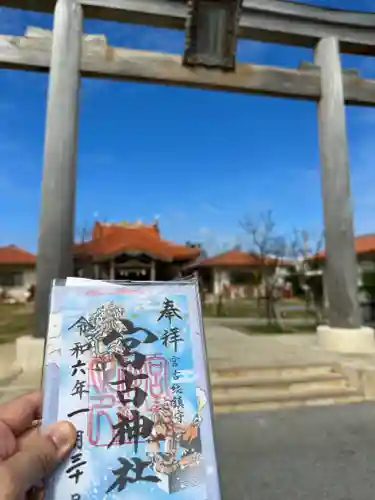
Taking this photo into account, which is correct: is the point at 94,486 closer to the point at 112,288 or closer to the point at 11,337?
the point at 112,288

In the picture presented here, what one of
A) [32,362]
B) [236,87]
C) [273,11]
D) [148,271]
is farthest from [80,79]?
[148,271]

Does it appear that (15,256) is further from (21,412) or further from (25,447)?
(25,447)

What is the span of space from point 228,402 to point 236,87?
4519 mm

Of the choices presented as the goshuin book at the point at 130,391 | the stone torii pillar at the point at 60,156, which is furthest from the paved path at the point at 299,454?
the stone torii pillar at the point at 60,156

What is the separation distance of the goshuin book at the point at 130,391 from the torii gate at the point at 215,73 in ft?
12.8

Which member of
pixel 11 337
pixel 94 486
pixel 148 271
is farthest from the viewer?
pixel 148 271

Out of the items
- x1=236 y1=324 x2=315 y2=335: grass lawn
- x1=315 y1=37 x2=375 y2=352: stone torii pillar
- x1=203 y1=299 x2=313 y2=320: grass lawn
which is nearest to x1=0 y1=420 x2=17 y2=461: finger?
x1=315 y1=37 x2=375 y2=352: stone torii pillar

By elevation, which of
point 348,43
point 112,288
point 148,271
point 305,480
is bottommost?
point 305,480

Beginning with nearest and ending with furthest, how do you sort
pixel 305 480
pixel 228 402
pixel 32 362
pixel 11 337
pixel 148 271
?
pixel 305 480 → pixel 228 402 → pixel 32 362 → pixel 11 337 → pixel 148 271

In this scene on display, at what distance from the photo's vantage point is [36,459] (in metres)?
0.81

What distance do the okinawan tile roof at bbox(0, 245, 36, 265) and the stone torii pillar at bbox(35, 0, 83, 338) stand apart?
679 inches

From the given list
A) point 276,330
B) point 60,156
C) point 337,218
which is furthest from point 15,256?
point 337,218

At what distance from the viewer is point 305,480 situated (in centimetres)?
249

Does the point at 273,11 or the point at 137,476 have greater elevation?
the point at 273,11
